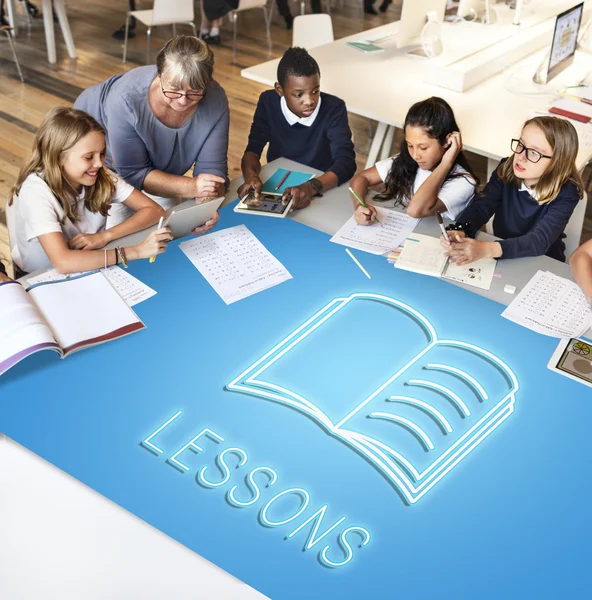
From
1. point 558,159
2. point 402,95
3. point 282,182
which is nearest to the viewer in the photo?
point 558,159

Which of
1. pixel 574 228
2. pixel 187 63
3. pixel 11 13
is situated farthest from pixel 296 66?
pixel 11 13

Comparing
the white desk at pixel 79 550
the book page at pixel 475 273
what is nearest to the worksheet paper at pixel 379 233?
the book page at pixel 475 273

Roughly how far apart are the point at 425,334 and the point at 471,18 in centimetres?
367

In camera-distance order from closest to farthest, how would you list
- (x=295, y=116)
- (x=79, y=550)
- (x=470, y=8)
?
(x=79, y=550) < (x=295, y=116) < (x=470, y=8)

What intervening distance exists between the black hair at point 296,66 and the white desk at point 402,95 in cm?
67

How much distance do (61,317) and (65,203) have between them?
0.49 metres

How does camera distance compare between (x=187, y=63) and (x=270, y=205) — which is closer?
(x=187, y=63)

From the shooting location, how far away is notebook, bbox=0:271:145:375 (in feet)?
5.93

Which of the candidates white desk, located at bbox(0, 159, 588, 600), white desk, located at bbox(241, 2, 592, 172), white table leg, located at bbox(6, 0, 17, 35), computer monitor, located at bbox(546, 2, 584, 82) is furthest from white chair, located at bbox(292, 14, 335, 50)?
white desk, located at bbox(0, 159, 588, 600)

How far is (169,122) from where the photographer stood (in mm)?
2627

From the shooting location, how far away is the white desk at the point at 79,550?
4.20ft

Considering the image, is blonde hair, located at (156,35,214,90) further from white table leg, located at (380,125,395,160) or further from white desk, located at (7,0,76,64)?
white desk, located at (7,0,76,64)

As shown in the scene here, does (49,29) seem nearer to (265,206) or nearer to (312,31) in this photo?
(312,31)

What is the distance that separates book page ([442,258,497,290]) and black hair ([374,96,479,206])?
0.45 meters
